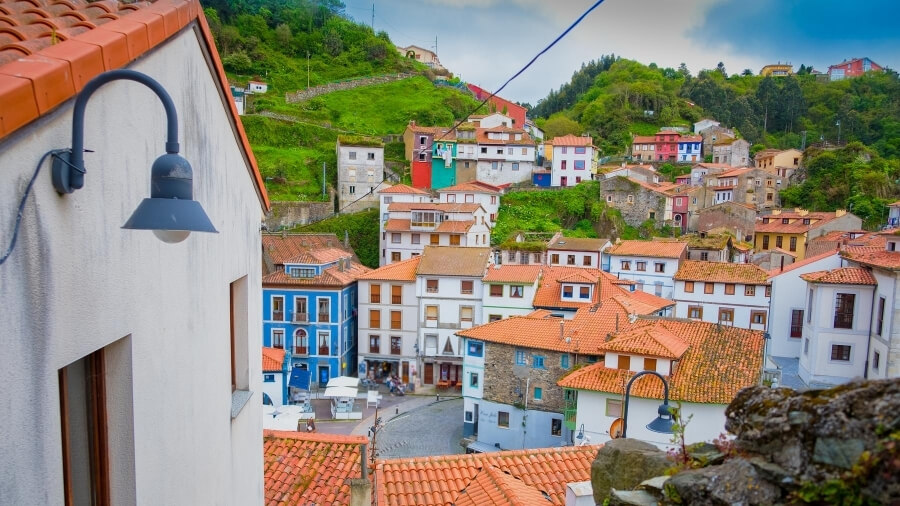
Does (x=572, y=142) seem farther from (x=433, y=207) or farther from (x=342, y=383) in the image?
(x=342, y=383)

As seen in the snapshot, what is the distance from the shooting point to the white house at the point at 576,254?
3975 cm

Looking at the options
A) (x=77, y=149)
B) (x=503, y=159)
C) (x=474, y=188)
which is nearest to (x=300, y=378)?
(x=474, y=188)

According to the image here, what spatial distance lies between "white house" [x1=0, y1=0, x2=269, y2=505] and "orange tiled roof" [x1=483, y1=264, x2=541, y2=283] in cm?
2758

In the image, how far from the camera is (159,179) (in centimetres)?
275

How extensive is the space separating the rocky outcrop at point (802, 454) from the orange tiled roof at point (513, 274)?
29459 millimetres

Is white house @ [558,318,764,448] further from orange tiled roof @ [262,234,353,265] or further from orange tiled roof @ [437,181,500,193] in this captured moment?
orange tiled roof @ [437,181,500,193]

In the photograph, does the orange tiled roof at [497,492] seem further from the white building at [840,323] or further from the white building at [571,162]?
the white building at [571,162]

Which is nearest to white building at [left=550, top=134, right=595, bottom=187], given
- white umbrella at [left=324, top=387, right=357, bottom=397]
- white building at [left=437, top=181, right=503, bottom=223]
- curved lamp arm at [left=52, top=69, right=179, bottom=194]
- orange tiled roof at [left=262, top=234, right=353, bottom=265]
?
white building at [left=437, top=181, right=503, bottom=223]

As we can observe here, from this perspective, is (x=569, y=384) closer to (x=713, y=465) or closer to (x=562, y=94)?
(x=713, y=465)

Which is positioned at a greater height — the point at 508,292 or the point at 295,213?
the point at 295,213

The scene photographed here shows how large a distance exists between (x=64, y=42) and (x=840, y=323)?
91.2 ft

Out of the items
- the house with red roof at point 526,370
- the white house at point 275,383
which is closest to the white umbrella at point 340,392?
the white house at point 275,383

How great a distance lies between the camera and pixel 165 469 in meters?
3.83

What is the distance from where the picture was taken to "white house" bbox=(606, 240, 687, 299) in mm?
38156
